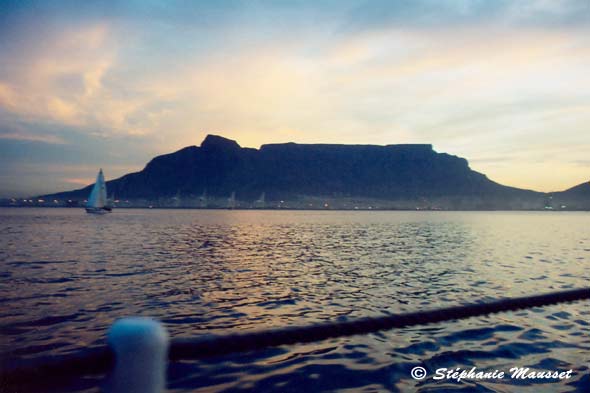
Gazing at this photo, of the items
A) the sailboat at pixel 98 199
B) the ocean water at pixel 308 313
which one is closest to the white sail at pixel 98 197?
the sailboat at pixel 98 199

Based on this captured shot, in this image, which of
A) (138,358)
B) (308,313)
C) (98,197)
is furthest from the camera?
(98,197)

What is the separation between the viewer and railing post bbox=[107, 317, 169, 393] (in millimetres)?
1533

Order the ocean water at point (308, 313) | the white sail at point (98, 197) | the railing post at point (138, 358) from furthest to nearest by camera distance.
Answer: the white sail at point (98, 197) → the ocean water at point (308, 313) → the railing post at point (138, 358)

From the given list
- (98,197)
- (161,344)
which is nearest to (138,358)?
(161,344)

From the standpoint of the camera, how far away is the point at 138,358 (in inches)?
61.6

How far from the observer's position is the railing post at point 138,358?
5.03ft

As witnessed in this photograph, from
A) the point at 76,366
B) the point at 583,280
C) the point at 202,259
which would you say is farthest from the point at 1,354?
the point at 583,280

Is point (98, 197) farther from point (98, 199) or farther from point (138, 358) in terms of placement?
point (138, 358)

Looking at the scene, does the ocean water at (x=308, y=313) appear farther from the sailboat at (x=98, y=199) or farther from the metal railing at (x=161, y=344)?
the sailboat at (x=98, y=199)

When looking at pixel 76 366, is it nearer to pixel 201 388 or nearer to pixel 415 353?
pixel 201 388

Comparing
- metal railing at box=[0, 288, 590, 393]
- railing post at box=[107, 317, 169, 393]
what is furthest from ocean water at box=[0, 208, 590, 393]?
railing post at box=[107, 317, 169, 393]

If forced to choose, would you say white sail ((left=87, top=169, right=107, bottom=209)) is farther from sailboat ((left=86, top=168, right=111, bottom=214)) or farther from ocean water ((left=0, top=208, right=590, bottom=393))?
ocean water ((left=0, top=208, right=590, bottom=393))

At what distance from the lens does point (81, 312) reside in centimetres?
1550

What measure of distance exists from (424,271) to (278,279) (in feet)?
33.9
